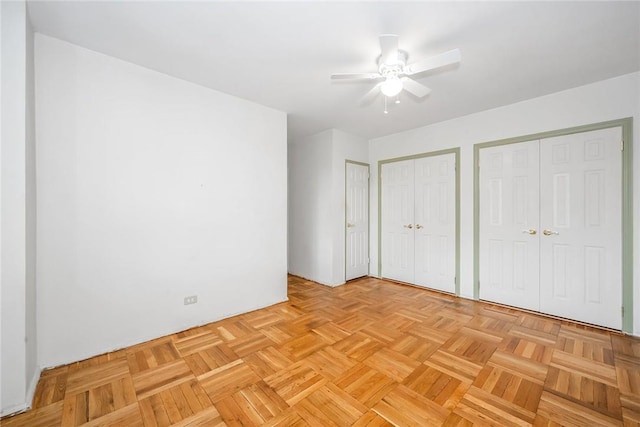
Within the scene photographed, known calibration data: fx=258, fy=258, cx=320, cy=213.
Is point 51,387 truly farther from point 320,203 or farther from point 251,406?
point 320,203

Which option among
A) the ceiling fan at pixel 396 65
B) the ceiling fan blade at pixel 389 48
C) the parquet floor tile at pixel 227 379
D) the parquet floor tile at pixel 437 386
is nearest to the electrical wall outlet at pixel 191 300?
the parquet floor tile at pixel 227 379

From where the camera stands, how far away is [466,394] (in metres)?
1.78

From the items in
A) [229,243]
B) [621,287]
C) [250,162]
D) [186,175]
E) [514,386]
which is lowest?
[514,386]

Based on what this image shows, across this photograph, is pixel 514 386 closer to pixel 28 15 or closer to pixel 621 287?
pixel 621 287

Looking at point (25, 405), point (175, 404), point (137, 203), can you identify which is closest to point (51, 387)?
point (25, 405)

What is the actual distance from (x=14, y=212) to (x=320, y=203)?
3.45 metres

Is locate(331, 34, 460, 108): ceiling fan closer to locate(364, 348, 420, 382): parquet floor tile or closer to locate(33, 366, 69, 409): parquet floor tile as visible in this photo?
locate(364, 348, 420, 382): parquet floor tile

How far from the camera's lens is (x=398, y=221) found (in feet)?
14.6

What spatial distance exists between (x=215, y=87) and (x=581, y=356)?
4.35 m

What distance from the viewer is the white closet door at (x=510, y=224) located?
124 inches

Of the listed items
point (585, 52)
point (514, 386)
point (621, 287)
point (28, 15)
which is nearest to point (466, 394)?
point (514, 386)

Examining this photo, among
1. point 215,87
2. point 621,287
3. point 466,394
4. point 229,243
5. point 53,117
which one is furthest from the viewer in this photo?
point 229,243

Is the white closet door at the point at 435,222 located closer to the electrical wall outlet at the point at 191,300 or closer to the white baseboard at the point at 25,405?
the electrical wall outlet at the point at 191,300

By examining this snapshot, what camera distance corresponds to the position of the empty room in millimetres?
1679
